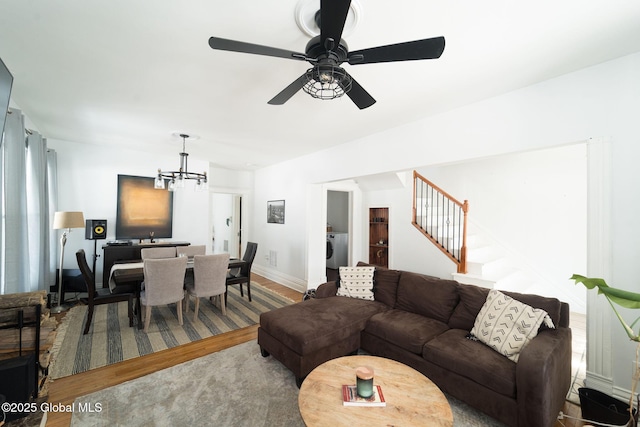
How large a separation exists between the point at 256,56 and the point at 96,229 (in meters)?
4.36

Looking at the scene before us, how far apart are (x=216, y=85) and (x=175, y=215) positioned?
3891 millimetres

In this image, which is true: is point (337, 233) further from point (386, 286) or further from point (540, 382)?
point (540, 382)

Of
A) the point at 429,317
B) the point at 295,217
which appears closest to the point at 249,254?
the point at 295,217

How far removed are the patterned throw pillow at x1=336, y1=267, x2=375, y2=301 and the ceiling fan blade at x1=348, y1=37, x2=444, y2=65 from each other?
2.57 metres

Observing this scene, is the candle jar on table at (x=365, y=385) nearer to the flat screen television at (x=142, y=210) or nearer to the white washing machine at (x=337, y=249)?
the flat screen television at (x=142, y=210)

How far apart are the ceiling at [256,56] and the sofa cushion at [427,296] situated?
1.92 metres

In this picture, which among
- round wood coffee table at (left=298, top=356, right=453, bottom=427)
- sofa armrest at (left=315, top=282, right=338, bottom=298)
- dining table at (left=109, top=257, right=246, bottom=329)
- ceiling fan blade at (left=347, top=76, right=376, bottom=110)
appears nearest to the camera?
round wood coffee table at (left=298, top=356, right=453, bottom=427)

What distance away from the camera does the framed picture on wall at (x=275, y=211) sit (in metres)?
5.85

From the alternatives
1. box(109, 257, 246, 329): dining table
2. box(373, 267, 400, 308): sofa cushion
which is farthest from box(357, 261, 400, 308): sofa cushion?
box(109, 257, 246, 329): dining table

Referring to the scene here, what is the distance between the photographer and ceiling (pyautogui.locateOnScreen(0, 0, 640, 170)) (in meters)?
1.54

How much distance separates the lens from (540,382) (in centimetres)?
167

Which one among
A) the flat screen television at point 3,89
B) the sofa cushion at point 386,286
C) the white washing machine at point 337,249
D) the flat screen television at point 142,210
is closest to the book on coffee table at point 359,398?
the sofa cushion at point 386,286

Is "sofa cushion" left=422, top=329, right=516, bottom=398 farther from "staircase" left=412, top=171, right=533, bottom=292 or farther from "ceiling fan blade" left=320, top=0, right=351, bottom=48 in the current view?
"ceiling fan blade" left=320, top=0, right=351, bottom=48

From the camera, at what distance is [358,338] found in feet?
8.97
